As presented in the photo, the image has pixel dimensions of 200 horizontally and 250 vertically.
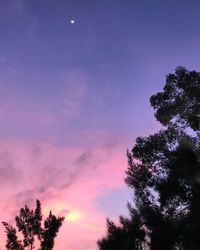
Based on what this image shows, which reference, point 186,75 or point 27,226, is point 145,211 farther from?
point 27,226

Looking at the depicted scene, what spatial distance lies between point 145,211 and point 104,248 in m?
4.44

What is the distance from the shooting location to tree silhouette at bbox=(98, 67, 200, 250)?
37.1 meters

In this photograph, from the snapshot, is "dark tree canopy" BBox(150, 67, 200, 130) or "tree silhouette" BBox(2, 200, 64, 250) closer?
"dark tree canopy" BBox(150, 67, 200, 130)

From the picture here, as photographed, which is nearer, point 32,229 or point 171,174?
point 171,174

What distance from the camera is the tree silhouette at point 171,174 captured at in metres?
37.1

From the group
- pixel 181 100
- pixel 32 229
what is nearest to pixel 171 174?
pixel 181 100

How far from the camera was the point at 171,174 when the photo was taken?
1532 inches

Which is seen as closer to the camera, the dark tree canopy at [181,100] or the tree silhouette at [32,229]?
the dark tree canopy at [181,100]

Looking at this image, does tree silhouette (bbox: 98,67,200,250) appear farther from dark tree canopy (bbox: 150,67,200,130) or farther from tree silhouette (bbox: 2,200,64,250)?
tree silhouette (bbox: 2,200,64,250)

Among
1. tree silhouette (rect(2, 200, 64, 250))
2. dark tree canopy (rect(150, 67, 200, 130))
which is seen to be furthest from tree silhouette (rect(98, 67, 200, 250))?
tree silhouette (rect(2, 200, 64, 250))

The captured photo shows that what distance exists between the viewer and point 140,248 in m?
39.7

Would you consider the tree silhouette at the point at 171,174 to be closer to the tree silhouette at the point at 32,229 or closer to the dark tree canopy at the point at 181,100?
the dark tree canopy at the point at 181,100

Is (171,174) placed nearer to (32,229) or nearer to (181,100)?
(181,100)

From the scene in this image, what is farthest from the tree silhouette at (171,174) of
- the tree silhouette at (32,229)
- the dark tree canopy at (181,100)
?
the tree silhouette at (32,229)
